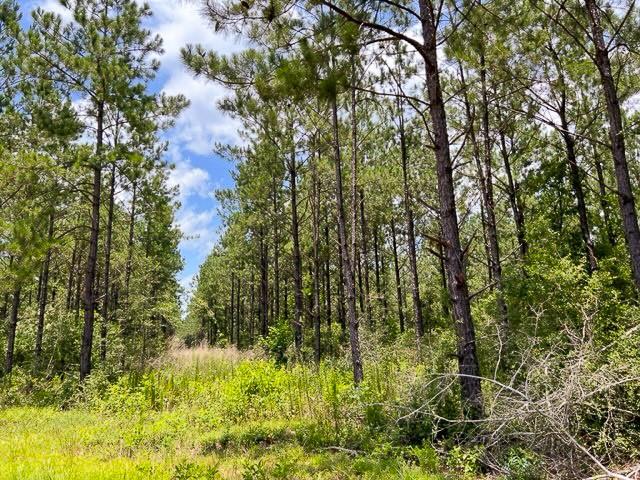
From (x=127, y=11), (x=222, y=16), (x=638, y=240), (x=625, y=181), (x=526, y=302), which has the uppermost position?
(x=127, y=11)

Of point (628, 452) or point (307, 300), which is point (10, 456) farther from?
point (307, 300)

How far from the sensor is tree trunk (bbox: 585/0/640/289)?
609 centimetres

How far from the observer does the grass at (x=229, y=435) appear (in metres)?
4.34

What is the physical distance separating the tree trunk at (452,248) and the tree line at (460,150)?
18 millimetres

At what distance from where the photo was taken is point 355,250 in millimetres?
9211

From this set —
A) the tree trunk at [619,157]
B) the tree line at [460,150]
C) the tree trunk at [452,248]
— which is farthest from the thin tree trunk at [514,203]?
the tree trunk at [452,248]

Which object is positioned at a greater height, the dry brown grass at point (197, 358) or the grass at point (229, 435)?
the dry brown grass at point (197, 358)

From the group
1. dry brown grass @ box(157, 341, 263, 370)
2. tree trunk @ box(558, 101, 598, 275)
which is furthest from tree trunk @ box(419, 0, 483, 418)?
dry brown grass @ box(157, 341, 263, 370)

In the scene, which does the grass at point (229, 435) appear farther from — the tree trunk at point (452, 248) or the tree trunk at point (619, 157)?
the tree trunk at point (619, 157)

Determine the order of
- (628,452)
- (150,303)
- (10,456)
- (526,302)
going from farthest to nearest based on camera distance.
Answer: (150,303), (526,302), (10,456), (628,452)

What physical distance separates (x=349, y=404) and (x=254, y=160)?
10.6 metres

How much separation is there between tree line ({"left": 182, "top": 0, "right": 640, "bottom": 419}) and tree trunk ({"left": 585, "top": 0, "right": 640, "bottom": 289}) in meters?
0.03

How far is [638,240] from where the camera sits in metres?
6.07

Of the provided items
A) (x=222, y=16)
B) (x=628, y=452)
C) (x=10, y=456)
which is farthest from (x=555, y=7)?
(x=10, y=456)
